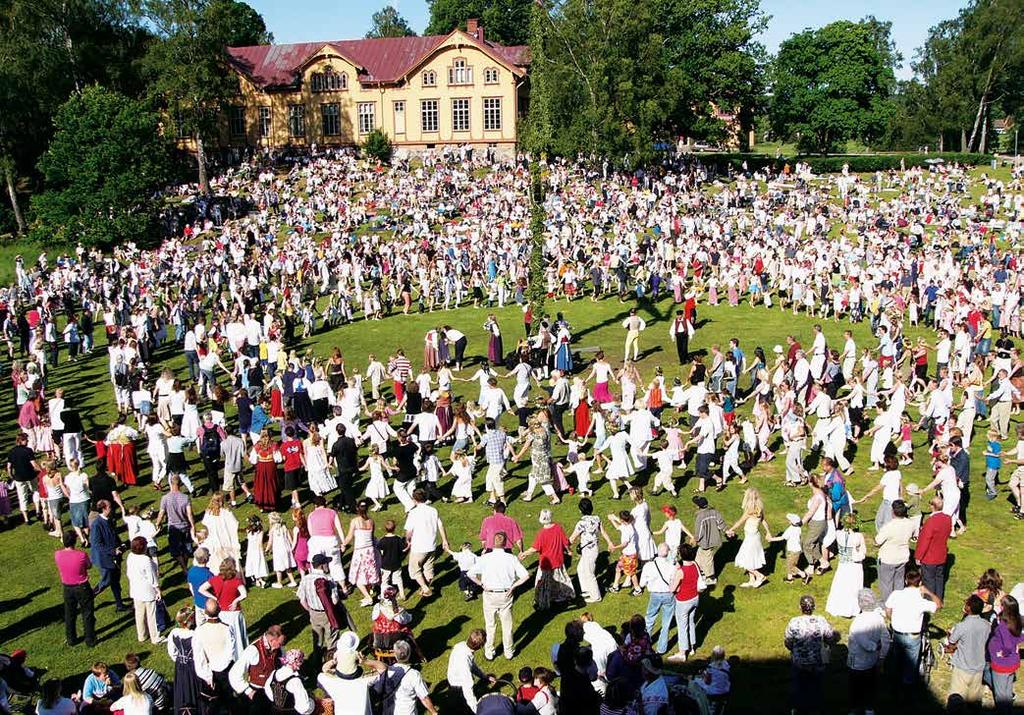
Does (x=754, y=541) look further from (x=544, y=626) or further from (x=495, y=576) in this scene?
(x=495, y=576)

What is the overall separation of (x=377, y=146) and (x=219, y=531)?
177ft

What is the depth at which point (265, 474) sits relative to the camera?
14844 mm

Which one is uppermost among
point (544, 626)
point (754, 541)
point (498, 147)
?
point (498, 147)

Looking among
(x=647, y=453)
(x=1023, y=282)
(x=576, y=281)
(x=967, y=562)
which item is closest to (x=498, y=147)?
(x=576, y=281)

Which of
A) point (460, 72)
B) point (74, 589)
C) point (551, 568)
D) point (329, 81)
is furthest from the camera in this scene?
point (329, 81)

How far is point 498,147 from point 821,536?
194ft

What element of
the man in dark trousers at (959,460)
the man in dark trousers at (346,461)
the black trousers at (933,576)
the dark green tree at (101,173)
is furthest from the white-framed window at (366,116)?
the black trousers at (933,576)

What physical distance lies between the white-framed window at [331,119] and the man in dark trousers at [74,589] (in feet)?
203

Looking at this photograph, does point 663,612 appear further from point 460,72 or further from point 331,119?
point 331,119

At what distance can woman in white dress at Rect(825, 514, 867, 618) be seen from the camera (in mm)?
10547

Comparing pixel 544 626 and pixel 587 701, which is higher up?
pixel 587 701

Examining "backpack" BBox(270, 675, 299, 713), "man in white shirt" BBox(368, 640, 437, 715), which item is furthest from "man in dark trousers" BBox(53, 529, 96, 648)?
"man in white shirt" BBox(368, 640, 437, 715)

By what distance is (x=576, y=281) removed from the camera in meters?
33.2

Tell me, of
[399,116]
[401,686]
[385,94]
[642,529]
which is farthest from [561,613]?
[385,94]
